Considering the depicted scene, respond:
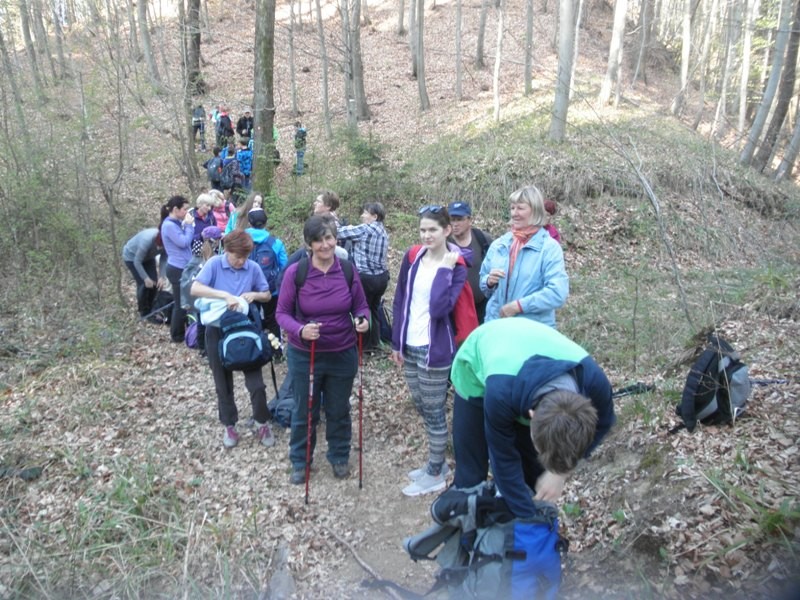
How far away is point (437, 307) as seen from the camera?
14.0 ft

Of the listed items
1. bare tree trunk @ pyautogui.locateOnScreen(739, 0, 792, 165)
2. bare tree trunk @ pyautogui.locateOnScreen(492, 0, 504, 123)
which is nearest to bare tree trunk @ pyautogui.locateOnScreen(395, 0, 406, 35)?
bare tree trunk @ pyautogui.locateOnScreen(492, 0, 504, 123)

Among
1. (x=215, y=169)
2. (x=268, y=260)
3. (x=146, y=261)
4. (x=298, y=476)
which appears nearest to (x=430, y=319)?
(x=298, y=476)

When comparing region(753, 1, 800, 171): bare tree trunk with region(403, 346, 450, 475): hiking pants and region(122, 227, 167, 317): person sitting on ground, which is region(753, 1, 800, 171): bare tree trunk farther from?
region(122, 227, 167, 317): person sitting on ground

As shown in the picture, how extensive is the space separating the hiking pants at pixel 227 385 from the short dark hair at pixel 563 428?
3.33 m

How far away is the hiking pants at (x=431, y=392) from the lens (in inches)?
176

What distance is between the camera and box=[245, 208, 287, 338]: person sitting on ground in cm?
613

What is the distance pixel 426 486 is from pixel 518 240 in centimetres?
213

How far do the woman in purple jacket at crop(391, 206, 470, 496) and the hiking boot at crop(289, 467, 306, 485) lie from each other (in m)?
0.88

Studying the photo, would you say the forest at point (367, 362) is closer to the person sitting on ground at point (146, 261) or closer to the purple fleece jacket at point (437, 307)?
the person sitting on ground at point (146, 261)

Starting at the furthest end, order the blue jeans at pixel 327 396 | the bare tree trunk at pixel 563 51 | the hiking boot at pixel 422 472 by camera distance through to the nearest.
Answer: the bare tree trunk at pixel 563 51, the hiking boot at pixel 422 472, the blue jeans at pixel 327 396

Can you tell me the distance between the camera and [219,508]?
4531 mm

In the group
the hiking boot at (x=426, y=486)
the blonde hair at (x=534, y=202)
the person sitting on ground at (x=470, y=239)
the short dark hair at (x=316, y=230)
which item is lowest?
the hiking boot at (x=426, y=486)

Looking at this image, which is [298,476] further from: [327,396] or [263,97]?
[263,97]

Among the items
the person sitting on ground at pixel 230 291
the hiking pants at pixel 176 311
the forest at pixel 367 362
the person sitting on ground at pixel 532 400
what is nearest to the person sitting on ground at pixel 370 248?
the forest at pixel 367 362
